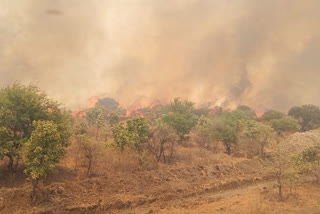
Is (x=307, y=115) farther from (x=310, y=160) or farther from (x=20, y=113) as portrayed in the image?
(x=20, y=113)

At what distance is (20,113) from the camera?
96.8ft

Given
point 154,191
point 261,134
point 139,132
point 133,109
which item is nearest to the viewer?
point 154,191

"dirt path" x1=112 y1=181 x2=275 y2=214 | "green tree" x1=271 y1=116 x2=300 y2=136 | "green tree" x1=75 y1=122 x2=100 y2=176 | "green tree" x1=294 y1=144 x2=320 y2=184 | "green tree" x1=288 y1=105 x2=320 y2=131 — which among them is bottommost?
"dirt path" x1=112 y1=181 x2=275 y2=214

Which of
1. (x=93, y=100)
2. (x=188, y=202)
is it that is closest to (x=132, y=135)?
(x=188, y=202)

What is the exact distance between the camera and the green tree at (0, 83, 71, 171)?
27.2 meters

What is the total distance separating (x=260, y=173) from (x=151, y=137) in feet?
65.8

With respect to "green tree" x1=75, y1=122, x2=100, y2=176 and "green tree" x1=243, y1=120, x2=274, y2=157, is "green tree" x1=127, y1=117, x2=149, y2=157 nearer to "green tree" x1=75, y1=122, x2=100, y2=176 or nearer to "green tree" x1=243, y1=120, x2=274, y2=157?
"green tree" x1=75, y1=122, x2=100, y2=176

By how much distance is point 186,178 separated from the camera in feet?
114

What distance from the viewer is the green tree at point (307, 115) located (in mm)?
88162

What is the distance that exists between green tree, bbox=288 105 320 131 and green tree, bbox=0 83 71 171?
8906 cm

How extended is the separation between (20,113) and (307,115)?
98370 mm

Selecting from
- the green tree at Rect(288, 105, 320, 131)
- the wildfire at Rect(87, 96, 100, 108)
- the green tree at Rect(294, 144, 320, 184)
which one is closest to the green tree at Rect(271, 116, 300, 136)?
the green tree at Rect(288, 105, 320, 131)

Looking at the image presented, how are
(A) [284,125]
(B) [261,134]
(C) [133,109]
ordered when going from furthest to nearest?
(C) [133,109]
(A) [284,125]
(B) [261,134]

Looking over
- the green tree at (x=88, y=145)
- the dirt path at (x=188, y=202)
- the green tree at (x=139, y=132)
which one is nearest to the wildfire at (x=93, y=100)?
the green tree at (x=139, y=132)
